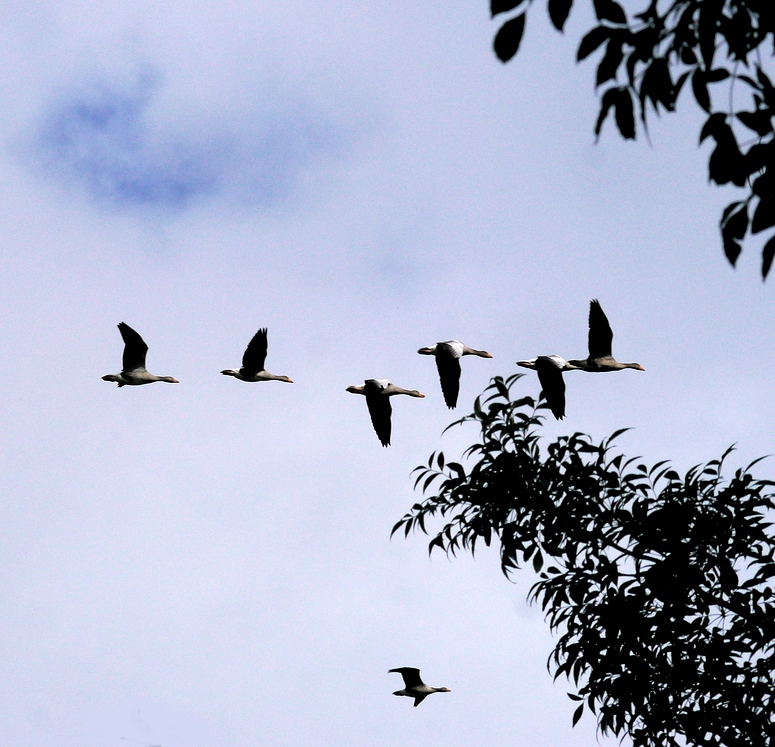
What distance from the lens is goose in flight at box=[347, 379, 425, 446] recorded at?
1590 cm

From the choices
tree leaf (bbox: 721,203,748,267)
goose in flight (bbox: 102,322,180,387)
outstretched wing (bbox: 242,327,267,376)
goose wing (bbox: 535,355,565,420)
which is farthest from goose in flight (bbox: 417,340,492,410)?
tree leaf (bbox: 721,203,748,267)

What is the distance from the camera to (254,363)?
16.5 metres

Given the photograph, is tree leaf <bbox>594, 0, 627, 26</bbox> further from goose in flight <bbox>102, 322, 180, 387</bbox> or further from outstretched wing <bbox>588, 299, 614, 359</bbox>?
goose in flight <bbox>102, 322, 180, 387</bbox>

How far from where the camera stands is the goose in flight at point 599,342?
14.7 m

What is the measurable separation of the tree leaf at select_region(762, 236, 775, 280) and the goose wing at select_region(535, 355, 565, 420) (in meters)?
9.82

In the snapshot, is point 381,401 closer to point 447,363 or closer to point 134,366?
point 447,363

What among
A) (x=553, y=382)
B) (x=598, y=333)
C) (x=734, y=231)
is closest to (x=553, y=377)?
(x=553, y=382)

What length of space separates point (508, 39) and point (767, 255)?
1.15 m

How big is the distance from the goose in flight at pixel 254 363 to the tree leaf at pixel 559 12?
1262 centimetres

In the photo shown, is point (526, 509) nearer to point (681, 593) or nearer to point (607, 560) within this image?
point (607, 560)

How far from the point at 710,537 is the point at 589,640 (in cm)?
107

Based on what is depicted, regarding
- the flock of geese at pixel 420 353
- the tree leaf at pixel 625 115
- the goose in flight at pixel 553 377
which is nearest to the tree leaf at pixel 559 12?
the tree leaf at pixel 625 115

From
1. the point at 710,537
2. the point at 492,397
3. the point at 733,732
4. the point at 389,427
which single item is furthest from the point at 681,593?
the point at 389,427

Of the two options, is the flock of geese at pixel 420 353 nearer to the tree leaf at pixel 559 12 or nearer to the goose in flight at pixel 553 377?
the goose in flight at pixel 553 377
